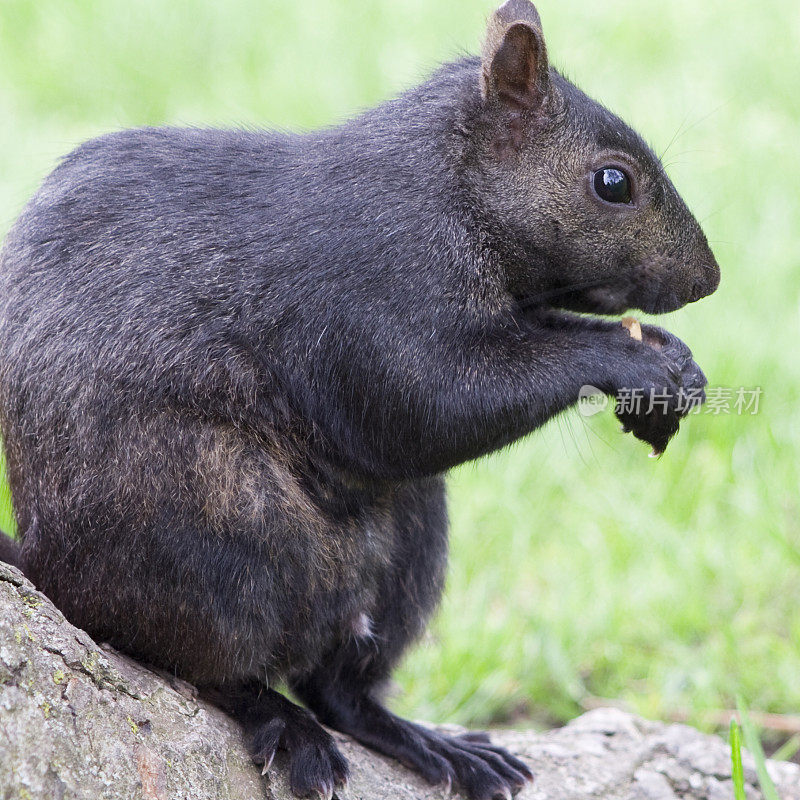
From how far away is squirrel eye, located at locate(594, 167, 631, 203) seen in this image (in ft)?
9.91

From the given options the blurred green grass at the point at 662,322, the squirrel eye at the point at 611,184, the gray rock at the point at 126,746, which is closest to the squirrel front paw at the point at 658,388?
the squirrel eye at the point at 611,184

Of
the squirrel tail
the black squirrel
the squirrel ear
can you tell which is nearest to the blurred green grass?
the squirrel ear

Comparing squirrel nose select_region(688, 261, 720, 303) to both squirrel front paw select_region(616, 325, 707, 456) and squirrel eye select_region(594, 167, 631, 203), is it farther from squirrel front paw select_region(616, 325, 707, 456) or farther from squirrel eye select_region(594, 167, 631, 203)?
squirrel eye select_region(594, 167, 631, 203)

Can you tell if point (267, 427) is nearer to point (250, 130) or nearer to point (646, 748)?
point (250, 130)

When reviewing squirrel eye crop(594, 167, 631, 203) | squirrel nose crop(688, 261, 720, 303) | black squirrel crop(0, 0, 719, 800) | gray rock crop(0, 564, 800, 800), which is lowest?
gray rock crop(0, 564, 800, 800)

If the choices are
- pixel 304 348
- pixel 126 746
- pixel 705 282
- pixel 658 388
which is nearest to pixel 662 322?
pixel 705 282

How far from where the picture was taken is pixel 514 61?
115 inches

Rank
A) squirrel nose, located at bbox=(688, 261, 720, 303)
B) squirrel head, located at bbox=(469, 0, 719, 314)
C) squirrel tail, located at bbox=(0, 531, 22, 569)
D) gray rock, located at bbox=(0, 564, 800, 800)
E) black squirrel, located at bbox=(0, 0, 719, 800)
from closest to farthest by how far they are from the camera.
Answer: gray rock, located at bbox=(0, 564, 800, 800), black squirrel, located at bbox=(0, 0, 719, 800), squirrel tail, located at bbox=(0, 531, 22, 569), squirrel head, located at bbox=(469, 0, 719, 314), squirrel nose, located at bbox=(688, 261, 720, 303)

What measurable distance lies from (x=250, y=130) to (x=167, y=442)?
3.65 ft

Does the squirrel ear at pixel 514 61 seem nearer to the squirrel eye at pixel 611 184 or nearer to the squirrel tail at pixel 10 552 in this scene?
the squirrel eye at pixel 611 184

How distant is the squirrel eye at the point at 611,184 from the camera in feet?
9.91

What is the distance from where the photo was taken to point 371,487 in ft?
9.57

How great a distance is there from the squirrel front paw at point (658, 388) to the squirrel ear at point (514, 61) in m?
0.66

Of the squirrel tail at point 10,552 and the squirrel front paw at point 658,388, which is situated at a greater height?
the squirrel front paw at point 658,388
